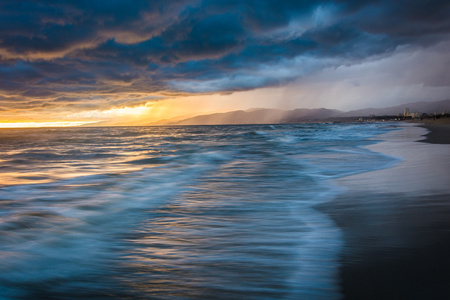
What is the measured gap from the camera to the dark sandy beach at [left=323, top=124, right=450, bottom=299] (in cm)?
235

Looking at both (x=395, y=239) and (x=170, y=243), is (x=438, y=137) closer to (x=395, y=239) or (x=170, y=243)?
(x=395, y=239)

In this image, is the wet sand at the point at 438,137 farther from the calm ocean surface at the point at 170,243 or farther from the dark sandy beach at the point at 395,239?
the calm ocean surface at the point at 170,243

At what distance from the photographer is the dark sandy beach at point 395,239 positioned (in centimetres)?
235

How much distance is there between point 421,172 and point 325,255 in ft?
20.5

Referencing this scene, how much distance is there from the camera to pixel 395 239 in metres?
3.32

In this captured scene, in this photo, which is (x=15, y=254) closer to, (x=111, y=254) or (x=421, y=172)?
(x=111, y=254)

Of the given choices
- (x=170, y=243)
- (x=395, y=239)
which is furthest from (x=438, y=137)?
(x=170, y=243)

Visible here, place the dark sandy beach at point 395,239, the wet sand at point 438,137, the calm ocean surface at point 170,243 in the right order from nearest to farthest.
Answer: the dark sandy beach at point 395,239
the calm ocean surface at point 170,243
the wet sand at point 438,137

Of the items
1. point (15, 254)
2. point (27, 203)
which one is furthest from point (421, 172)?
point (27, 203)

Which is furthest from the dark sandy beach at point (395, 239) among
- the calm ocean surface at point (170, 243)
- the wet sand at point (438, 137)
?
the wet sand at point (438, 137)

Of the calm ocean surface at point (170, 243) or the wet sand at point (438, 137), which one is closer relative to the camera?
the calm ocean surface at point (170, 243)

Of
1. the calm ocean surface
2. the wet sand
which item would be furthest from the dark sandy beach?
the wet sand

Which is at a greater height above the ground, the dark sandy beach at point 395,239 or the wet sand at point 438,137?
the dark sandy beach at point 395,239

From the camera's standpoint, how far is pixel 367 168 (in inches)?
364
